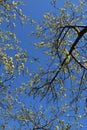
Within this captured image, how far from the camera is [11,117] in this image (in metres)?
22.1

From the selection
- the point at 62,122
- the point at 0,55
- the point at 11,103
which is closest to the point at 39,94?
the point at 0,55

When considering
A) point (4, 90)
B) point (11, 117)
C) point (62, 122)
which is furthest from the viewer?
point (62, 122)

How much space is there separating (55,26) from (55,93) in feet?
9.96

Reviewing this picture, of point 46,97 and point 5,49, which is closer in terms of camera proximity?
point 46,97

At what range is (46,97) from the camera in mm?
15000

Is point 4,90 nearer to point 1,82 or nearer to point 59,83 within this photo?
point 1,82

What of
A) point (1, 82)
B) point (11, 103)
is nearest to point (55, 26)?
point (1, 82)

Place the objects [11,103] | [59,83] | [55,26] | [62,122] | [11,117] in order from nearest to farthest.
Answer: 1. [59,83]
2. [55,26]
3. [11,103]
4. [11,117]
5. [62,122]

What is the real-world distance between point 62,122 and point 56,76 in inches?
361

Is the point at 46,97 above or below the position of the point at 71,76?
below

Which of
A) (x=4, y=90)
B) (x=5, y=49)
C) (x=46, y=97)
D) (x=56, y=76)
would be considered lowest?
(x=46, y=97)

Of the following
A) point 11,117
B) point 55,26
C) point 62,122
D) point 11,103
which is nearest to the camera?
point 55,26

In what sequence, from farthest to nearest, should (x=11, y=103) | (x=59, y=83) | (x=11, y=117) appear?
(x=11, y=117)
(x=11, y=103)
(x=59, y=83)

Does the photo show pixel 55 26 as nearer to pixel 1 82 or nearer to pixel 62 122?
pixel 1 82
